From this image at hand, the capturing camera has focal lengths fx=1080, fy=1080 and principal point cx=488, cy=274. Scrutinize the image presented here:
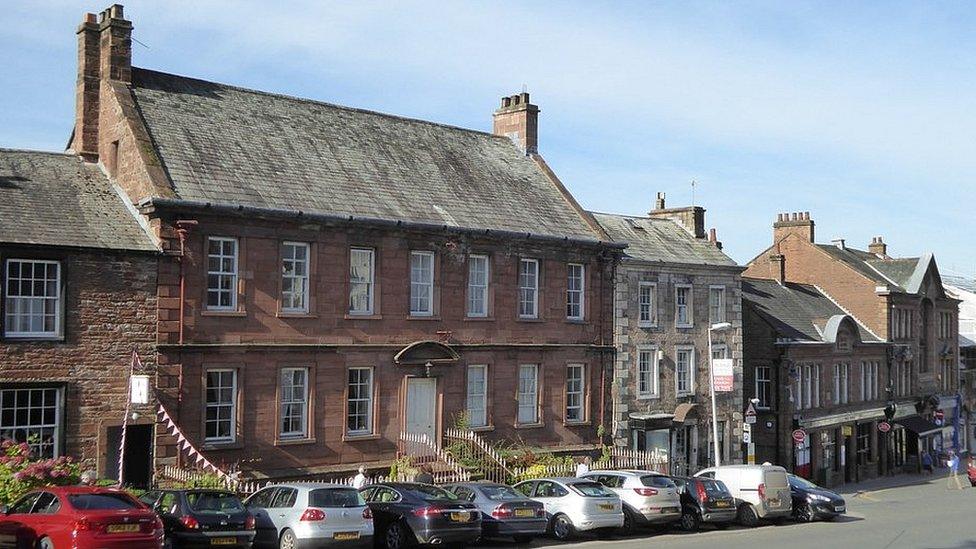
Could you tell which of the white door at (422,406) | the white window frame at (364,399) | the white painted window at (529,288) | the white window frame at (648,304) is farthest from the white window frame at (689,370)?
the white window frame at (364,399)

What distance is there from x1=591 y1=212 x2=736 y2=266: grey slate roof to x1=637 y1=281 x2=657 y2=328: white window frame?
3.34 feet

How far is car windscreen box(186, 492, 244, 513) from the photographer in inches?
794

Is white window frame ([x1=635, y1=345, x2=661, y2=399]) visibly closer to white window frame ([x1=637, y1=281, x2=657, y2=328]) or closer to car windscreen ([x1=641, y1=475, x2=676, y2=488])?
white window frame ([x1=637, y1=281, x2=657, y2=328])

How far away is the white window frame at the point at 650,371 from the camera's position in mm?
39344

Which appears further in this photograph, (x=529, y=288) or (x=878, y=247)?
(x=878, y=247)

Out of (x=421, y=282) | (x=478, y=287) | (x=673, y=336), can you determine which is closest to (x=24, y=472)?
(x=421, y=282)

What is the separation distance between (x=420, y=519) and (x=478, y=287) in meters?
12.4

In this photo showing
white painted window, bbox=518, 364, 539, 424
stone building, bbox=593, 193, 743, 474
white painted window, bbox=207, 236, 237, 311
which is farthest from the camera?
stone building, bbox=593, 193, 743, 474

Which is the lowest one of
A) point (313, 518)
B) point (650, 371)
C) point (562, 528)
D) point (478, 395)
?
point (562, 528)

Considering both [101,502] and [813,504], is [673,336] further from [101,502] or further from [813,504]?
[101,502]

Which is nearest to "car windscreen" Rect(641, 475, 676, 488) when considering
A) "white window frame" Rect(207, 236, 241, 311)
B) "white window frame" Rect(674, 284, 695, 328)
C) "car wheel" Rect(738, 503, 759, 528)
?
"car wheel" Rect(738, 503, 759, 528)

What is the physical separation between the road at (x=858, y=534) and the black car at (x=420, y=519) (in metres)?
2.29

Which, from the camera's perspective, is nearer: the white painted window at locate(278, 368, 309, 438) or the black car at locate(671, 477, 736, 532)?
the black car at locate(671, 477, 736, 532)

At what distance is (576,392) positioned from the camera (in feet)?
120
